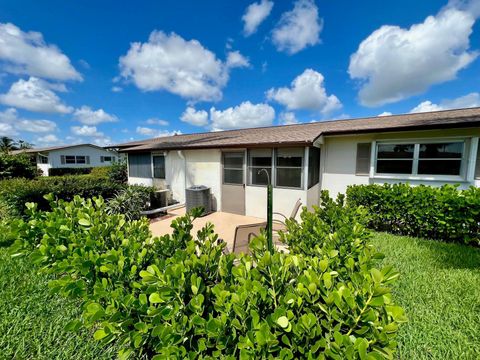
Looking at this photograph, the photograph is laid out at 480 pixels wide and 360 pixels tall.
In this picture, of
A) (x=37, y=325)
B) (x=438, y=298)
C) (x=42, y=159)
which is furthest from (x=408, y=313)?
(x=42, y=159)

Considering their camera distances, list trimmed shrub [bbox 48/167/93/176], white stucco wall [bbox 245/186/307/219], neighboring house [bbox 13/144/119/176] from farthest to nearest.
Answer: neighboring house [bbox 13/144/119/176] → trimmed shrub [bbox 48/167/93/176] → white stucco wall [bbox 245/186/307/219]

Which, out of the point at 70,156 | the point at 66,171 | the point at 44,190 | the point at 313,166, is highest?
the point at 70,156

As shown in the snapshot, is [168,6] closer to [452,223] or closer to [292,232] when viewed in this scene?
[292,232]

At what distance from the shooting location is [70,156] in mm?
29062

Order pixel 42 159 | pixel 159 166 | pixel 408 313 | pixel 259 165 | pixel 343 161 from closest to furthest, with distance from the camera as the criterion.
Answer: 1. pixel 408 313
2. pixel 259 165
3. pixel 343 161
4. pixel 159 166
5. pixel 42 159

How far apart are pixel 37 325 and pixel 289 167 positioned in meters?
7.25

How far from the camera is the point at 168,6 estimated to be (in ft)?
27.4

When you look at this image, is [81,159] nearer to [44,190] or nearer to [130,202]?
[44,190]

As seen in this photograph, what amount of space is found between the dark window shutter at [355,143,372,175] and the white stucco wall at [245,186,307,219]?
2.83 meters

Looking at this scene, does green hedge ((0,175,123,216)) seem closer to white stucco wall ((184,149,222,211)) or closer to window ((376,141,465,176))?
white stucco wall ((184,149,222,211))

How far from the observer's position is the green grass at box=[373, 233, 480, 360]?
222 centimetres

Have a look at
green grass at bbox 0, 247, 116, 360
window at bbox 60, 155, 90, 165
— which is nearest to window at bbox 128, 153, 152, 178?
green grass at bbox 0, 247, 116, 360

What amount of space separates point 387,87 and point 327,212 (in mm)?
19454

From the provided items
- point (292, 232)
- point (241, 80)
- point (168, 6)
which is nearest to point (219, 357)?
point (292, 232)
